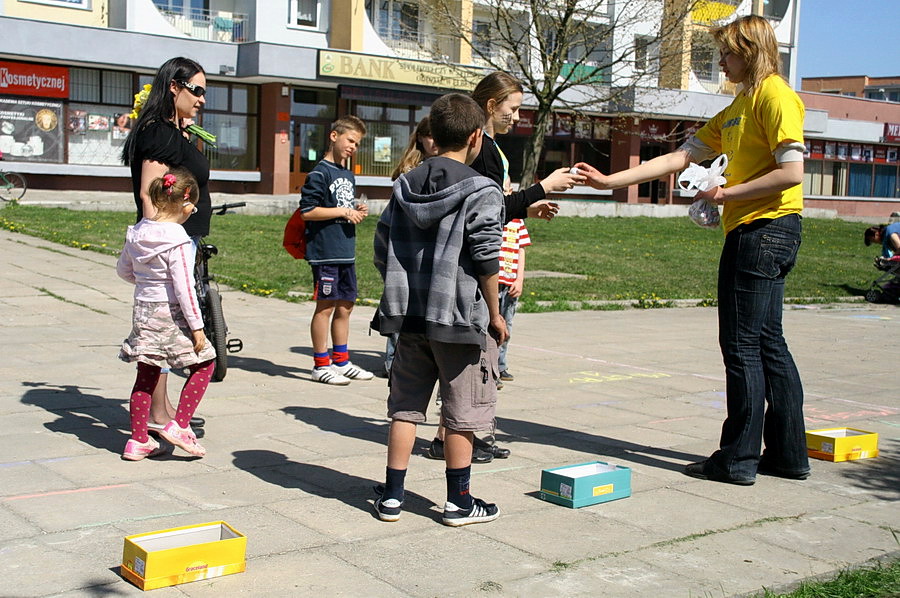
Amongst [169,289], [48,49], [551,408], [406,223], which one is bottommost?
[551,408]

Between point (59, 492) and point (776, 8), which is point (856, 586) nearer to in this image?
point (59, 492)

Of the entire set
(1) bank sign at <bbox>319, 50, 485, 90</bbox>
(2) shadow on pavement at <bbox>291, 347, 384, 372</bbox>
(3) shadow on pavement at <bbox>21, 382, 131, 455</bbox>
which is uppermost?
(1) bank sign at <bbox>319, 50, 485, 90</bbox>

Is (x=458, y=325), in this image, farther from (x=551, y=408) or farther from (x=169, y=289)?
(x=551, y=408)

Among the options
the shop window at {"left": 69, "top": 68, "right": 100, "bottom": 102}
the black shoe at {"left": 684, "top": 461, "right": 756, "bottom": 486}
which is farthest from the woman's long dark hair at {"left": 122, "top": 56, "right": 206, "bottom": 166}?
the shop window at {"left": 69, "top": 68, "right": 100, "bottom": 102}

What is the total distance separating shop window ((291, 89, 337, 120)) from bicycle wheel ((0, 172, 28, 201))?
1285 centimetres

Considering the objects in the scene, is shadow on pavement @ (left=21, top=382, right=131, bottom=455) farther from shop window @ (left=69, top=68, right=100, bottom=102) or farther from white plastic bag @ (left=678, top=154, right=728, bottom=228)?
shop window @ (left=69, top=68, right=100, bottom=102)

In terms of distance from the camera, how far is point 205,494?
4.78 m

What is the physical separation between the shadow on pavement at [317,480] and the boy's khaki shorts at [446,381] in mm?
453

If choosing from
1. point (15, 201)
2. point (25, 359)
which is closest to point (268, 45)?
point (15, 201)

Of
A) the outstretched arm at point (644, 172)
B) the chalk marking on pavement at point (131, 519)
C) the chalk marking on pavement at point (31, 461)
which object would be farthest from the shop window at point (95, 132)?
the chalk marking on pavement at point (131, 519)

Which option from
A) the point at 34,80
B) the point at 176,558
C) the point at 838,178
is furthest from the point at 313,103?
the point at 176,558

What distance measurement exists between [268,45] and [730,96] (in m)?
22.7

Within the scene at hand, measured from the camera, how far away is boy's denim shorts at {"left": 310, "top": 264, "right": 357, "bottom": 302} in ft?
25.3

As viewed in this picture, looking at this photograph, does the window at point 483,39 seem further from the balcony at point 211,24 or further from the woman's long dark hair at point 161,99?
the woman's long dark hair at point 161,99
